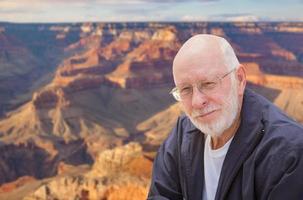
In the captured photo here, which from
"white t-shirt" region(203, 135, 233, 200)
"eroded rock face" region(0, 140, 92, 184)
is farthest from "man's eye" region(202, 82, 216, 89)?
"eroded rock face" region(0, 140, 92, 184)

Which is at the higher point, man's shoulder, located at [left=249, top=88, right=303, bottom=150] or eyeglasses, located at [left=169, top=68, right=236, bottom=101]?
eyeglasses, located at [left=169, top=68, right=236, bottom=101]

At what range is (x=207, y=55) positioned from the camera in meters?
3.00

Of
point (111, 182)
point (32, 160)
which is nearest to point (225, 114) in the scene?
point (111, 182)

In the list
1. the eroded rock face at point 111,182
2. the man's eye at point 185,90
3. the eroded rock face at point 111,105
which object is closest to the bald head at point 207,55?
the man's eye at point 185,90

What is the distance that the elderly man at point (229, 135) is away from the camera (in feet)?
8.94

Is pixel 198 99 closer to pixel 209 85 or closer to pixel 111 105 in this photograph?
pixel 209 85

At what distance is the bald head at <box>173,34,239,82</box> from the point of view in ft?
9.85

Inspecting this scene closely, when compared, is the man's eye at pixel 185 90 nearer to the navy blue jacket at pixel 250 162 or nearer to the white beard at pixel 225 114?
the white beard at pixel 225 114

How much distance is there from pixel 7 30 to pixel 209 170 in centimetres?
13473

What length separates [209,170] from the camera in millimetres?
3215

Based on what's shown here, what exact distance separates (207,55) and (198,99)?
264mm

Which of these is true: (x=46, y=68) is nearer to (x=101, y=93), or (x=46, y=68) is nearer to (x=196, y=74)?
(x=101, y=93)

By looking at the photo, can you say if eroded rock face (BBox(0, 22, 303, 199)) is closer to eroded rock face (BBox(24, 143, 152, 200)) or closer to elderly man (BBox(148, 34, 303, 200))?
eroded rock face (BBox(24, 143, 152, 200))

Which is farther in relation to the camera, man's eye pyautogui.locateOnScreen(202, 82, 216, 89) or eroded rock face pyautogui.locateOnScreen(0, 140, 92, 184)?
eroded rock face pyautogui.locateOnScreen(0, 140, 92, 184)
